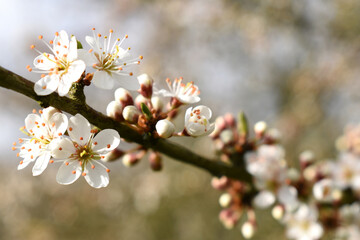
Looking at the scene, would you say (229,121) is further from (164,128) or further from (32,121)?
(32,121)

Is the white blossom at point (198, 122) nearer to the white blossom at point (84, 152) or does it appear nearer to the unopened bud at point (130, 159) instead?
the white blossom at point (84, 152)

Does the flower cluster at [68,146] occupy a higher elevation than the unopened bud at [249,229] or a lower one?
higher

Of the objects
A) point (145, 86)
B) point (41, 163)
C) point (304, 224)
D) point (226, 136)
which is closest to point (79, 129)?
point (41, 163)

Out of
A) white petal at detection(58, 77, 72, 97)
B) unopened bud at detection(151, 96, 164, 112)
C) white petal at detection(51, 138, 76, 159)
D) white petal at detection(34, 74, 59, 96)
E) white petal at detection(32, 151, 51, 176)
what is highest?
white petal at detection(34, 74, 59, 96)

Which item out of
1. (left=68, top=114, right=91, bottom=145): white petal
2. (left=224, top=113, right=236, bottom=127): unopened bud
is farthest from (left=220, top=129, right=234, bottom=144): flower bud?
(left=68, top=114, right=91, bottom=145): white petal

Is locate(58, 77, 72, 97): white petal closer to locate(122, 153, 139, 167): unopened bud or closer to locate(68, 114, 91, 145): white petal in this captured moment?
locate(68, 114, 91, 145): white petal

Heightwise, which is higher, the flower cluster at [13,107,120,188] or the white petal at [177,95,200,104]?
the white petal at [177,95,200,104]

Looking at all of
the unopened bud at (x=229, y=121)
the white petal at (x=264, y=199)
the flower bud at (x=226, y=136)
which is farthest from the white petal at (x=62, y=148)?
the white petal at (x=264, y=199)
